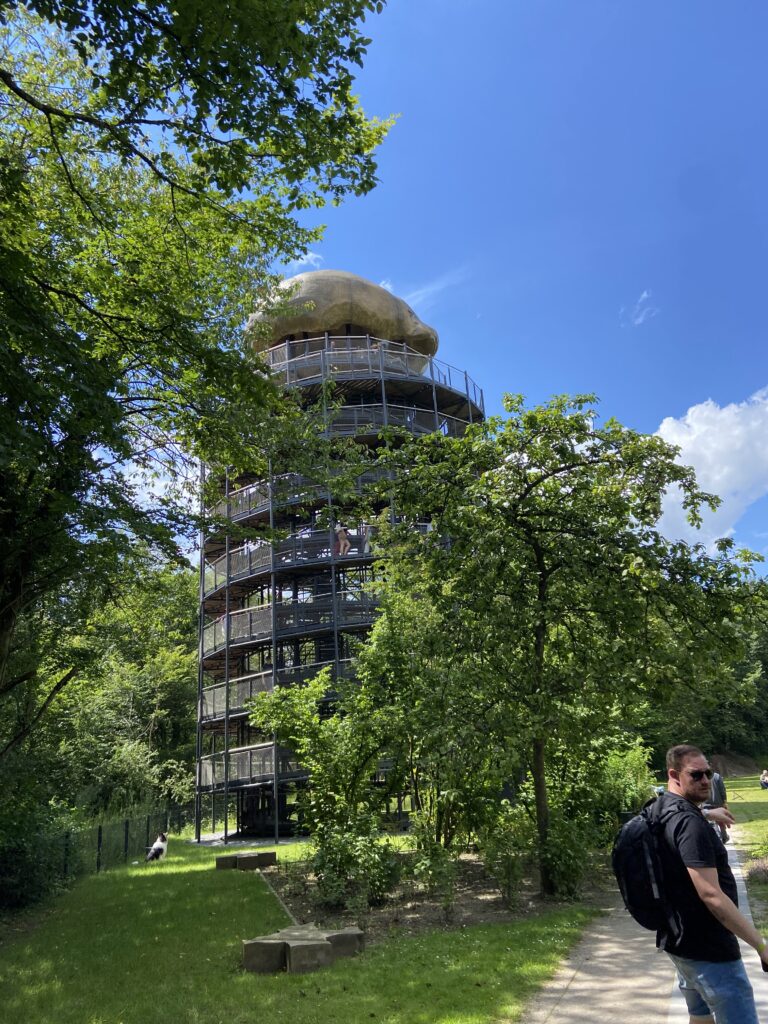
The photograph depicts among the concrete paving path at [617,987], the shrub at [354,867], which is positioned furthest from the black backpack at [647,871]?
the shrub at [354,867]

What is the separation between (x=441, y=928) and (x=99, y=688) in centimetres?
2813

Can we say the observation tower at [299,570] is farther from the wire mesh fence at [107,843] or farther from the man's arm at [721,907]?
the man's arm at [721,907]

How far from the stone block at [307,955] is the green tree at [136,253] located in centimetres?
457

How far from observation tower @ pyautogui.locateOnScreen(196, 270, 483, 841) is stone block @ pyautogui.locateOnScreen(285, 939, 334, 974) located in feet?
47.7

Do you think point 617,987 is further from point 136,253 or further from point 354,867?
point 136,253

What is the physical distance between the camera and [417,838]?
10719 millimetres

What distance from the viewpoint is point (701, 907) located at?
3133 mm

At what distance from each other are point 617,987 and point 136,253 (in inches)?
377

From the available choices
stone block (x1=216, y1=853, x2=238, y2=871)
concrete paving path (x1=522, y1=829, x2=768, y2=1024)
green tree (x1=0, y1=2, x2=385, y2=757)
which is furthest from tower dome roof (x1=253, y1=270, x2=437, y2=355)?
concrete paving path (x1=522, y1=829, x2=768, y2=1024)

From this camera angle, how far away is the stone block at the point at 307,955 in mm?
6957

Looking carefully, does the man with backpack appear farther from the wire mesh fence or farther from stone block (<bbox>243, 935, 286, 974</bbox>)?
the wire mesh fence

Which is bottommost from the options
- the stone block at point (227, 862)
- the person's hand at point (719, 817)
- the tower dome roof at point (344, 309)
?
the stone block at point (227, 862)

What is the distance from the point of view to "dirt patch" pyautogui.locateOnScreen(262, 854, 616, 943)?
29.1 ft

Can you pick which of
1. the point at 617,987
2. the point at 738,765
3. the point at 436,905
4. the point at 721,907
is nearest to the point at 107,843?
the point at 436,905
